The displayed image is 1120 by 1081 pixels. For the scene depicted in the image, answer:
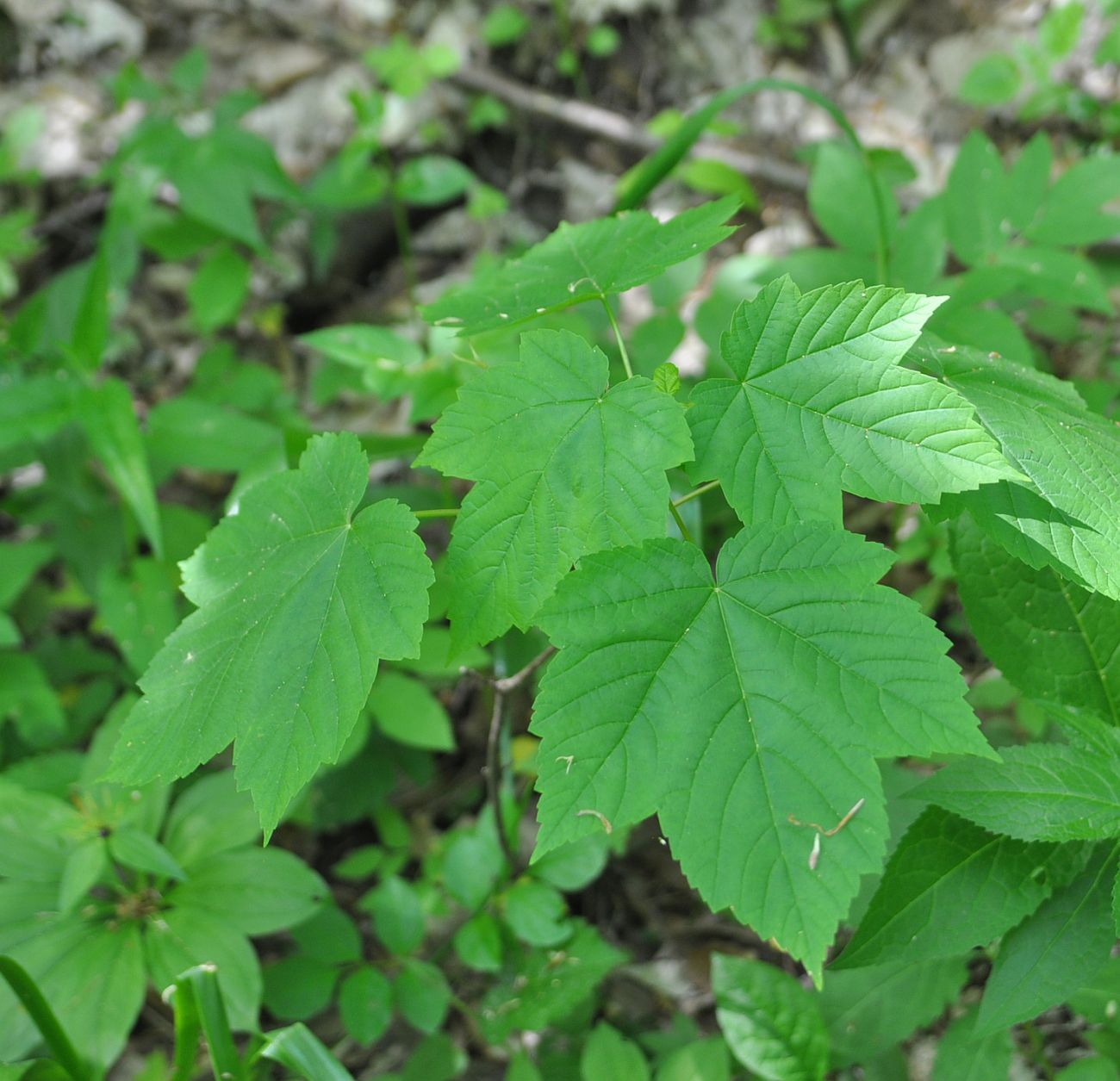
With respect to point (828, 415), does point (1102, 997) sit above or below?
below

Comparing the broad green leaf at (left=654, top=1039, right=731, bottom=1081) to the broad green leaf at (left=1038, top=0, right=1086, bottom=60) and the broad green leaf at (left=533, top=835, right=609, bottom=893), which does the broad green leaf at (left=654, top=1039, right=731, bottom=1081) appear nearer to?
the broad green leaf at (left=533, top=835, right=609, bottom=893)

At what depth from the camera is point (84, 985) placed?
1.73m

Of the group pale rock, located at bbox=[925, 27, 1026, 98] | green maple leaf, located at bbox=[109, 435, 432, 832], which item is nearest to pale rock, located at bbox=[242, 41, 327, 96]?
pale rock, located at bbox=[925, 27, 1026, 98]

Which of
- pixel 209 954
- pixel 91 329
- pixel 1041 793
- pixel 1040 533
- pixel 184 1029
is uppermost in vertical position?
pixel 91 329

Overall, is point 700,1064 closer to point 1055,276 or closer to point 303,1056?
point 303,1056

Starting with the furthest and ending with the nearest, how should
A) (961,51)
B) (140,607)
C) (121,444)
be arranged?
(961,51), (140,607), (121,444)

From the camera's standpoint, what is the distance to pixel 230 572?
1.24 m

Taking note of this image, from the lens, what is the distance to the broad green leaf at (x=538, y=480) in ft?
3.38

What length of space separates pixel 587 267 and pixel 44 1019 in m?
1.60

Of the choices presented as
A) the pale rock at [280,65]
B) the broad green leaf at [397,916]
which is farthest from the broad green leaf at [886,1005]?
the pale rock at [280,65]

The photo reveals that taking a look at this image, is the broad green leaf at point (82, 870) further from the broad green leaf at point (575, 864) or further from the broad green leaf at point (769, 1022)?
the broad green leaf at point (769, 1022)

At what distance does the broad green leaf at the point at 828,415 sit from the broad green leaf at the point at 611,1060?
118cm

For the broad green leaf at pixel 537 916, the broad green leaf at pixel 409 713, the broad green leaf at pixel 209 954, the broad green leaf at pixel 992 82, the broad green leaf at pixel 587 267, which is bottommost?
the broad green leaf at pixel 537 916

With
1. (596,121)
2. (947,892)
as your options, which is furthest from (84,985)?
(596,121)
